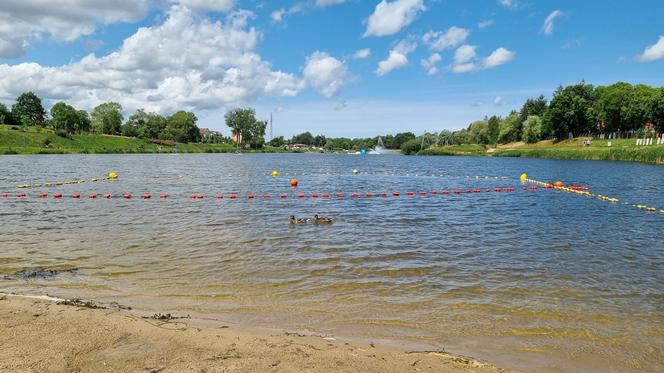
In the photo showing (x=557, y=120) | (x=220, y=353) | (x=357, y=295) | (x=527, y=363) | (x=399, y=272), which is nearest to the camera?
(x=220, y=353)

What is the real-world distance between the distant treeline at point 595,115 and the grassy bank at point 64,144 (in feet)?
406

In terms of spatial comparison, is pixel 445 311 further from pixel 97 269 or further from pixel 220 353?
pixel 97 269

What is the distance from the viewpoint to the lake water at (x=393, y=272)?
879cm

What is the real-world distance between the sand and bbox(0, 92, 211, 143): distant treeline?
14724 cm

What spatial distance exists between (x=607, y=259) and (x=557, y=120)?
4809 inches

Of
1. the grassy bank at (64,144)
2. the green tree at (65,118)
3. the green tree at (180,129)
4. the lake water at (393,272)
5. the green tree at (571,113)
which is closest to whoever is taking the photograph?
the lake water at (393,272)

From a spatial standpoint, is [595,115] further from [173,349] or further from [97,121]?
[97,121]

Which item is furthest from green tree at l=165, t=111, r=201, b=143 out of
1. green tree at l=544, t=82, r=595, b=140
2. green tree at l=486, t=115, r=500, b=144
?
green tree at l=544, t=82, r=595, b=140

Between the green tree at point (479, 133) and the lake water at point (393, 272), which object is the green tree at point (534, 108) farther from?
the lake water at point (393, 272)

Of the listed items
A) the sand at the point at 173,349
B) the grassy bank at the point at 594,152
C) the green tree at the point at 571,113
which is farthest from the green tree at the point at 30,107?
the sand at the point at 173,349

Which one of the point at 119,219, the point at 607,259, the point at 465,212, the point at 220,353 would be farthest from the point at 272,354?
the point at 465,212

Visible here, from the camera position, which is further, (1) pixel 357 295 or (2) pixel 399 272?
(2) pixel 399 272

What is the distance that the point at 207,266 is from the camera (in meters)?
13.5

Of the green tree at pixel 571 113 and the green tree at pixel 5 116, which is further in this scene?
the green tree at pixel 5 116
